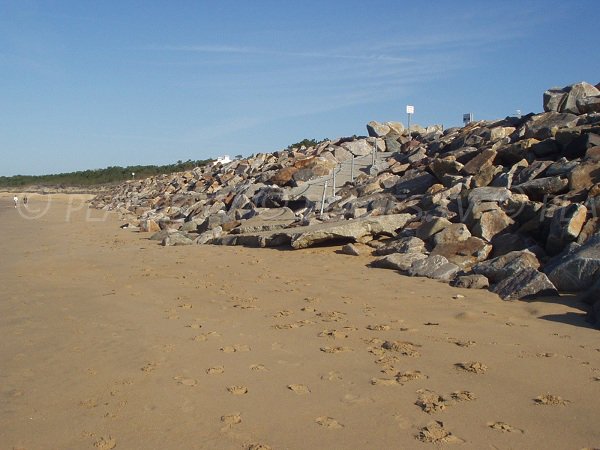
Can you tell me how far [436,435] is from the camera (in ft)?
9.46

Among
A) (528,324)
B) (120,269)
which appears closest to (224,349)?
(528,324)

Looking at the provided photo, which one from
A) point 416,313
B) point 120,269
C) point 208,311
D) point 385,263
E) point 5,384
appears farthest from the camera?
point 120,269

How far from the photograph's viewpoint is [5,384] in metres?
3.90

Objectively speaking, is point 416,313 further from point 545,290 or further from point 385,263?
point 385,263

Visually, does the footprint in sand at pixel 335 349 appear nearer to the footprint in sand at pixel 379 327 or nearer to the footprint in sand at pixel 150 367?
the footprint in sand at pixel 379 327

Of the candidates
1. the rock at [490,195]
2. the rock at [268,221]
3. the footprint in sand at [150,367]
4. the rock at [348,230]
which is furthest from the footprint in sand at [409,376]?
the rock at [268,221]

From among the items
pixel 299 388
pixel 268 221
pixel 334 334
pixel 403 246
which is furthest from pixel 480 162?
pixel 299 388

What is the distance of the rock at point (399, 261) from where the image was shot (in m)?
7.64

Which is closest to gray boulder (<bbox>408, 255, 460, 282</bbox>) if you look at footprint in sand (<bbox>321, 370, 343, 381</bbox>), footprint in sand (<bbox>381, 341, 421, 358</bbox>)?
footprint in sand (<bbox>381, 341, 421, 358</bbox>)

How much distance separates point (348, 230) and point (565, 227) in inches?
138

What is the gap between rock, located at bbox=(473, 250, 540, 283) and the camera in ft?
21.0

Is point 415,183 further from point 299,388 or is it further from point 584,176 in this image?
point 299,388

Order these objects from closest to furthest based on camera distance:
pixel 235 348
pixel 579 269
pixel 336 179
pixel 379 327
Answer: pixel 235 348 → pixel 379 327 → pixel 579 269 → pixel 336 179

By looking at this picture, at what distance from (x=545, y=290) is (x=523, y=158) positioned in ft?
20.5
